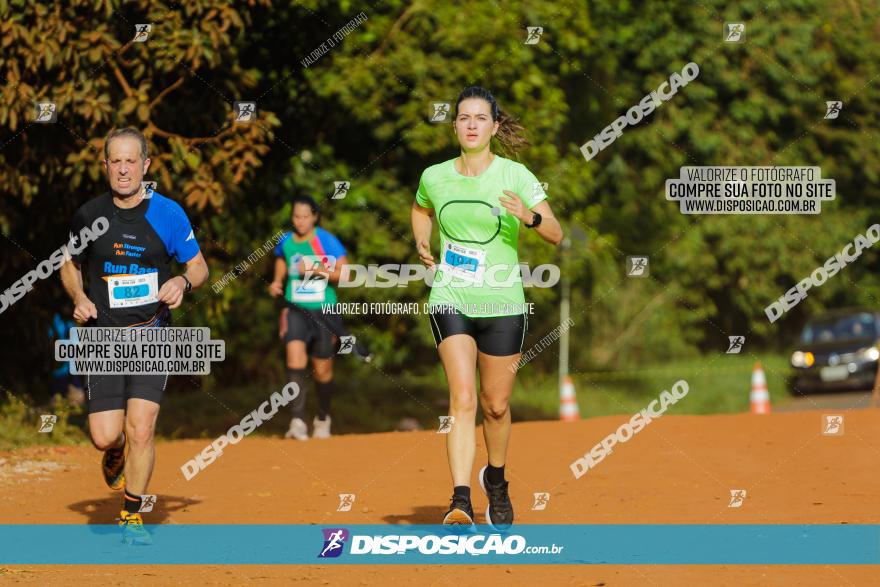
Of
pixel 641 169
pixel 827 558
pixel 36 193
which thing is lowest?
pixel 827 558

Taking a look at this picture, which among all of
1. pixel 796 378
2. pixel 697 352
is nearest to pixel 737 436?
pixel 796 378

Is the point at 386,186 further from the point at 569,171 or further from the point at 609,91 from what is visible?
the point at 609,91

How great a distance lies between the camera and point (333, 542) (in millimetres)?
7660

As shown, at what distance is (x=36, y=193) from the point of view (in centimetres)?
1310

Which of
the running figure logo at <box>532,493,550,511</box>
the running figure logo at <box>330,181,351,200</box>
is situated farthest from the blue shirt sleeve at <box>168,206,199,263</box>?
the running figure logo at <box>330,181,351,200</box>

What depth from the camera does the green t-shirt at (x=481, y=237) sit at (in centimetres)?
760

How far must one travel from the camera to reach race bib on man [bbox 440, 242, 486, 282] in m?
7.61

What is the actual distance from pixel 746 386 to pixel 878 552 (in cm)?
2321

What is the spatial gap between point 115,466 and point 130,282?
1288mm

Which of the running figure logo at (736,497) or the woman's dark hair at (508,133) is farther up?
the woman's dark hair at (508,133)

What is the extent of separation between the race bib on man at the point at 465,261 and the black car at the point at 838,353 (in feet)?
58.8
